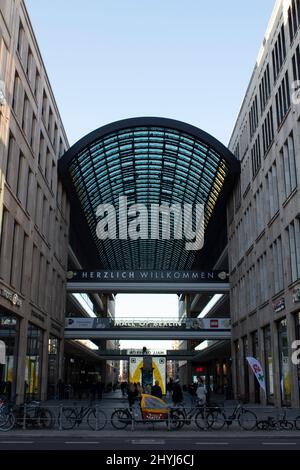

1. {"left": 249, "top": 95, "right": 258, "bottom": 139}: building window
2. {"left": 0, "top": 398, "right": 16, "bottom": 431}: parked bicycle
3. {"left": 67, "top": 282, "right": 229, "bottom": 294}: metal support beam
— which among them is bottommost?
{"left": 0, "top": 398, "right": 16, "bottom": 431}: parked bicycle

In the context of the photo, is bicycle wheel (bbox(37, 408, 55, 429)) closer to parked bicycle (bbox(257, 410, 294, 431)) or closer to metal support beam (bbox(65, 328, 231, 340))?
parked bicycle (bbox(257, 410, 294, 431))

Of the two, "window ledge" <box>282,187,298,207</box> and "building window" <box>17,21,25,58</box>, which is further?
"building window" <box>17,21,25,58</box>

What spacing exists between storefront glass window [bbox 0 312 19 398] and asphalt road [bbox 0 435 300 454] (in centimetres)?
1281

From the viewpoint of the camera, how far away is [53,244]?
141ft

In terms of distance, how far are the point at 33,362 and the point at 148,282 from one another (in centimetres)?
1547

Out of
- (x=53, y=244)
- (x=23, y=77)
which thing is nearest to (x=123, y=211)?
(x=53, y=244)

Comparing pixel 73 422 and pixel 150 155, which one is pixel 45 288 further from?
pixel 73 422

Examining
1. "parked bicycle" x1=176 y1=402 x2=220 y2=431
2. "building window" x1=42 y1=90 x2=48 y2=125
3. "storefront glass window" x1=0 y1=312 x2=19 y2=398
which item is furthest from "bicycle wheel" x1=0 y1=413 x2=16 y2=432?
"building window" x1=42 y1=90 x2=48 y2=125

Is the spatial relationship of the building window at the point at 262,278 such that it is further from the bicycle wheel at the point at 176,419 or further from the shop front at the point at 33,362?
the bicycle wheel at the point at 176,419

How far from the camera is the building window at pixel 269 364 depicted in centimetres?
3312

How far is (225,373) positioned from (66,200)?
3400cm

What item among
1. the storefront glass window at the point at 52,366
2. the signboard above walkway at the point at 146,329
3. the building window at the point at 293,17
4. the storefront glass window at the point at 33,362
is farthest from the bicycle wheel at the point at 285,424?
the signboard above walkway at the point at 146,329

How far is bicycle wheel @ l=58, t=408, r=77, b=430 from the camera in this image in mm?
19422

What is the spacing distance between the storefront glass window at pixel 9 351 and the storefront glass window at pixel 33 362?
2.85m
